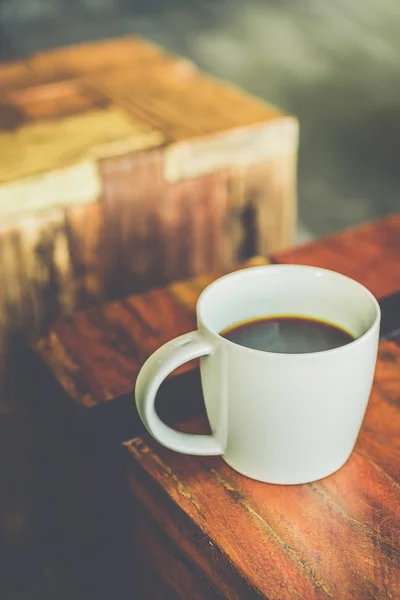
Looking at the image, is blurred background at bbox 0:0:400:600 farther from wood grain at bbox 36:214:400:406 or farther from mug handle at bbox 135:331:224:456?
mug handle at bbox 135:331:224:456

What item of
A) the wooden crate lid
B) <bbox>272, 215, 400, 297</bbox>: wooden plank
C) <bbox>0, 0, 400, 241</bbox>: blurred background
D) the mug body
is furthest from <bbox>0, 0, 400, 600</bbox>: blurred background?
the mug body

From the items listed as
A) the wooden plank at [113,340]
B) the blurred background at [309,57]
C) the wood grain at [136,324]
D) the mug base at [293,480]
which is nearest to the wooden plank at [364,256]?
the wood grain at [136,324]

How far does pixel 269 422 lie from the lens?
51 cm

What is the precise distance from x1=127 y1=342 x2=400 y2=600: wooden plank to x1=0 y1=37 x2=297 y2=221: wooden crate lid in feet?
1.81

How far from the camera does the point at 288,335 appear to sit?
0.57 m

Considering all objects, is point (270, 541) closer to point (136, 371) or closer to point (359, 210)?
point (136, 371)

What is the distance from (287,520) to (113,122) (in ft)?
2.77

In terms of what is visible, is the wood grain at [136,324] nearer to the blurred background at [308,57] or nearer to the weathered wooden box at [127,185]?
the weathered wooden box at [127,185]

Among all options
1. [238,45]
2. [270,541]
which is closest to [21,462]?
[270,541]

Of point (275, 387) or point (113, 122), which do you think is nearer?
point (275, 387)

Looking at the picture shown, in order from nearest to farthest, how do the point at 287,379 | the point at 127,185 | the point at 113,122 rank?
the point at 287,379 → the point at 127,185 → the point at 113,122

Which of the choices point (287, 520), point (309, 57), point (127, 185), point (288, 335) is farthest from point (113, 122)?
point (309, 57)

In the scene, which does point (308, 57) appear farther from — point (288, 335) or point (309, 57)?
point (288, 335)

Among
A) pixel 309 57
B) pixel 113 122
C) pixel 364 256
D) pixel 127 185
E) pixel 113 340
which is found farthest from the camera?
pixel 309 57
